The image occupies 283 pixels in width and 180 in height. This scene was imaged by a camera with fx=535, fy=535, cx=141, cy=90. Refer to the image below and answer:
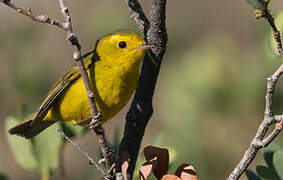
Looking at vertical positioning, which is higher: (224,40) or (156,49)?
(156,49)

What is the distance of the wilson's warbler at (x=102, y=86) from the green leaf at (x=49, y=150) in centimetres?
57

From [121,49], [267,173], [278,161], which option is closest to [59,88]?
[121,49]

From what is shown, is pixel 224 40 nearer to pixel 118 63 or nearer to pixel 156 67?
pixel 118 63

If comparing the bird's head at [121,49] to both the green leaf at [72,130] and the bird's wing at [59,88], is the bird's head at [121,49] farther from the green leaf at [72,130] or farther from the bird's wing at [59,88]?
the green leaf at [72,130]

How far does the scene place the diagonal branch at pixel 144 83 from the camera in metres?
2.57

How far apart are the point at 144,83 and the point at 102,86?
1075 mm

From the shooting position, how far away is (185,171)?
2.12m

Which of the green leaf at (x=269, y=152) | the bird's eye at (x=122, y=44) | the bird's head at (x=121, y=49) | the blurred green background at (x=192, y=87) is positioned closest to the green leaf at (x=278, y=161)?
the green leaf at (x=269, y=152)

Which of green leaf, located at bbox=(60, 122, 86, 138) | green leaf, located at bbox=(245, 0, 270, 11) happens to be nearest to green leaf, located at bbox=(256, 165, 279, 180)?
green leaf, located at bbox=(245, 0, 270, 11)

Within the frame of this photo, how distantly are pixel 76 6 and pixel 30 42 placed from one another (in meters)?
5.35

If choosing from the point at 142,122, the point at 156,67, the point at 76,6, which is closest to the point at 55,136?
the point at 142,122

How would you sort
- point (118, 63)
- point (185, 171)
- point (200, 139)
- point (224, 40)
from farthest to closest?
point (224, 40) < point (118, 63) < point (200, 139) < point (185, 171)

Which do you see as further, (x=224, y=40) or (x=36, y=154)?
(x=224, y=40)

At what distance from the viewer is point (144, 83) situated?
2.73 metres
